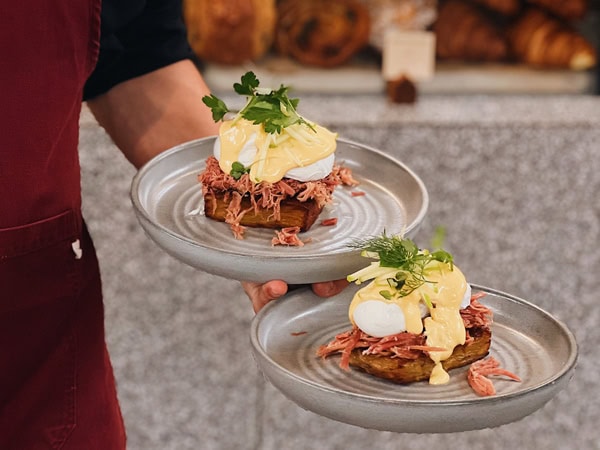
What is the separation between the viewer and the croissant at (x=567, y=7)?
100 inches

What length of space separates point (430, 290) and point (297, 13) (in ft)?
5.15

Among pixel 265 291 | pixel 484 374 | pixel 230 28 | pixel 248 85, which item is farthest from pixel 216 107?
pixel 230 28

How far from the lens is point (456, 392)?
3.40ft

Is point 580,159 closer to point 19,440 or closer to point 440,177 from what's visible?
point 440,177

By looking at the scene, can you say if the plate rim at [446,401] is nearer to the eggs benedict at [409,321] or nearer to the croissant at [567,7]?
the eggs benedict at [409,321]

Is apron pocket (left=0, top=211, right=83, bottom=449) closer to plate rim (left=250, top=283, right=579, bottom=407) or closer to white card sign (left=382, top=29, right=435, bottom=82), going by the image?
plate rim (left=250, top=283, right=579, bottom=407)

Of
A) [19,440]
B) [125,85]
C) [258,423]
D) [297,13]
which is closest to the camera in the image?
[19,440]

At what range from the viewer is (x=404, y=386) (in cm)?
104

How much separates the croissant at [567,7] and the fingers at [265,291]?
5.53 ft

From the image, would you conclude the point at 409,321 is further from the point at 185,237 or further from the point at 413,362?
the point at 185,237

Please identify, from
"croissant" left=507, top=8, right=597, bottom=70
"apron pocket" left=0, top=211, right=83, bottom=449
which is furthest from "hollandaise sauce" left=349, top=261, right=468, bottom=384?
"croissant" left=507, top=8, right=597, bottom=70

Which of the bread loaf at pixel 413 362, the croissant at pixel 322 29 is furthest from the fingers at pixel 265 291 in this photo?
the croissant at pixel 322 29

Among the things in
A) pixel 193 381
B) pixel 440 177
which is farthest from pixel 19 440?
pixel 440 177

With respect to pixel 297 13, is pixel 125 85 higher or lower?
higher
